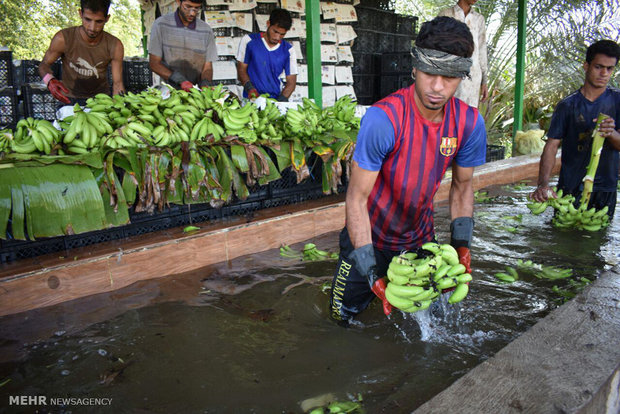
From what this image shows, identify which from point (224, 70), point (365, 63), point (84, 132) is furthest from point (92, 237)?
point (365, 63)

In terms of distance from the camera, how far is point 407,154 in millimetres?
2447

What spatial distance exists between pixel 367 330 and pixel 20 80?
16.1ft

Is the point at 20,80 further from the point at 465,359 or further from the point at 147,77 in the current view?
the point at 465,359

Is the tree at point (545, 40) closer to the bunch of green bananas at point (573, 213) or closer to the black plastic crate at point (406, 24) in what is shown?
the black plastic crate at point (406, 24)

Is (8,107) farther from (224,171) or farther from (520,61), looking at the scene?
(520,61)

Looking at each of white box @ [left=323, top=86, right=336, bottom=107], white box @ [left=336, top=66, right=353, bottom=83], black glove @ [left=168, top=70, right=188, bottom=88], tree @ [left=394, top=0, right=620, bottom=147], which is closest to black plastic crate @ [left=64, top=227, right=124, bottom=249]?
black glove @ [left=168, top=70, right=188, bottom=88]

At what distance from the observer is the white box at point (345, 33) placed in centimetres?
966

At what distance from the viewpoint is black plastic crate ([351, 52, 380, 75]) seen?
33.7ft

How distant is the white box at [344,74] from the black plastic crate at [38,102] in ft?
19.3

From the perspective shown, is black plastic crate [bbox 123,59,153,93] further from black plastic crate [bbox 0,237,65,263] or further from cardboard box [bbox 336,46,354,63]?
cardboard box [bbox 336,46,354,63]

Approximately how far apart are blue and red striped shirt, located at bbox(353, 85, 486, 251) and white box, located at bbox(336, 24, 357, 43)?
25.3 feet

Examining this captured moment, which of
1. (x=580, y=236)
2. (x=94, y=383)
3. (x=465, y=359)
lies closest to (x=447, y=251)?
(x=465, y=359)

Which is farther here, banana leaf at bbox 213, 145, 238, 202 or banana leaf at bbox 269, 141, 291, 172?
banana leaf at bbox 269, 141, 291, 172

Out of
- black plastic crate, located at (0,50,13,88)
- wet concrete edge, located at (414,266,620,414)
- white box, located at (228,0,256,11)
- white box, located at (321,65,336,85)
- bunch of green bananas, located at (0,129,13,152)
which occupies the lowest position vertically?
wet concrete edge, located at (414,266,620,414)
